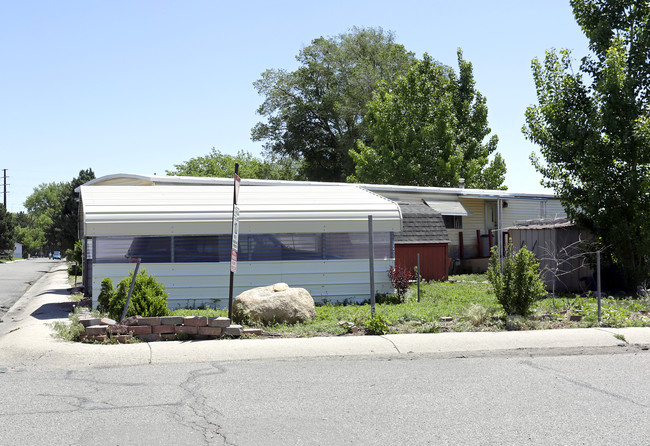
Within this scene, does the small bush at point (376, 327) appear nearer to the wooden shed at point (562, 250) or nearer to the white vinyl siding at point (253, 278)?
the white vinyl siding at point (253, 278)

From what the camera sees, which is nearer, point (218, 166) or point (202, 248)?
point (202, 248)

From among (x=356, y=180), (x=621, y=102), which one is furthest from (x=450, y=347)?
(x=356, y=180)

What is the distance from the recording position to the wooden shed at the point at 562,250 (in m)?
17.9

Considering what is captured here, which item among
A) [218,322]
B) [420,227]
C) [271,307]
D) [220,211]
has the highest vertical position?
[220,211]

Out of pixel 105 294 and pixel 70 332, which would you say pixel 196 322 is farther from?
pixel 105 294

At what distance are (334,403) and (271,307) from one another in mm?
5070

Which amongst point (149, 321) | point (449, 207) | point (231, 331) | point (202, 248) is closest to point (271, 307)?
point (231, 331)

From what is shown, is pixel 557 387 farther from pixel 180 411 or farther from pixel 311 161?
pixel 311 161

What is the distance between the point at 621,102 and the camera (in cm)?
1745

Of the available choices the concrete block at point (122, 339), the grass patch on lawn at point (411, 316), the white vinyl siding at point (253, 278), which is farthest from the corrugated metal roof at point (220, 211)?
the concrete block at point (122, 339)

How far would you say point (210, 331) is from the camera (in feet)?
33.0

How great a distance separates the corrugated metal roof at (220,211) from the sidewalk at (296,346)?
3.75 metres

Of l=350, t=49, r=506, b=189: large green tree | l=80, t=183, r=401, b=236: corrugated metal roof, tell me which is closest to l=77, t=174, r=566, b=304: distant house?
l=80, t=183, r=401, b=236: corrugated metal roof

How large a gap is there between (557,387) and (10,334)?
8.88 m
